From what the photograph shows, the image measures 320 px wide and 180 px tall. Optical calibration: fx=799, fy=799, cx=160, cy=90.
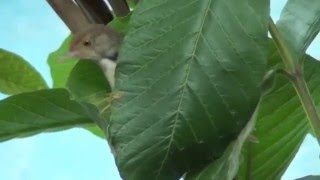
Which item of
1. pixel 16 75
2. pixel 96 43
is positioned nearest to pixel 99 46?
pixel 96 43

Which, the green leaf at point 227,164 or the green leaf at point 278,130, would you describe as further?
the green leaf at point 278,130

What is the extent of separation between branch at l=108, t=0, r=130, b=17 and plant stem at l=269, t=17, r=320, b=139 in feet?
0.39

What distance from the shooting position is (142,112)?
15.4 inches

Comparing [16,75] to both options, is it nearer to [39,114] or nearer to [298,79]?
[39,114]

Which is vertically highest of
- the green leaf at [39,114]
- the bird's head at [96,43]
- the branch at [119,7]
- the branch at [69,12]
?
the branch at [69,12]

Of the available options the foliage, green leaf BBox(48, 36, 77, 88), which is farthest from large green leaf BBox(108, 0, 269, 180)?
green leaf BBox(48, 36, 77, 88)

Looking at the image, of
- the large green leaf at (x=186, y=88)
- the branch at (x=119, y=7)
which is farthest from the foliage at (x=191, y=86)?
the branch at (x=119, y=7)

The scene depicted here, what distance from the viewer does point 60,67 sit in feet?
2.00

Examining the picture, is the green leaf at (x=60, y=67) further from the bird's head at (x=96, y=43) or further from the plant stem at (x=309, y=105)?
the plant stem at (x=309, y=105)

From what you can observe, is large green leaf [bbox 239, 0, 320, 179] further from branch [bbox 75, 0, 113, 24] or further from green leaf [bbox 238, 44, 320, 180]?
branch [bbox 75, 0, 113, 24]

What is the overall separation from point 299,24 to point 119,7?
121mm

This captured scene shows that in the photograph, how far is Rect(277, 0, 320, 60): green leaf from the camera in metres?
0.44

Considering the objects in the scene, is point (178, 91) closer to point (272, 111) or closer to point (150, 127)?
point (150, 127)

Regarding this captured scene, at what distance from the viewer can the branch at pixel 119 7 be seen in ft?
1.67
